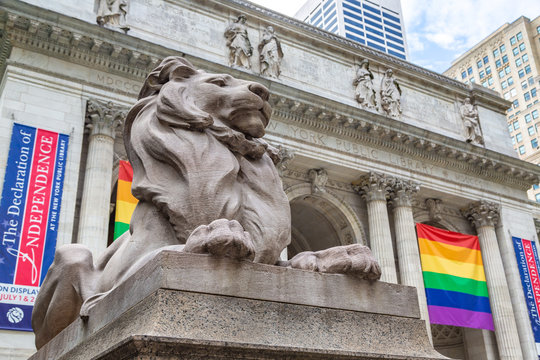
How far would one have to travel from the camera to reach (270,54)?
20.4 meters

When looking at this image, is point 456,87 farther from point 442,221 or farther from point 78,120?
point 78,120

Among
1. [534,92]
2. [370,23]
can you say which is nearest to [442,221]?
[534,92]

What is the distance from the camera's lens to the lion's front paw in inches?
113

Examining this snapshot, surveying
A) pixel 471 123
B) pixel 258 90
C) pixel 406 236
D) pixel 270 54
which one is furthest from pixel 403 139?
pixel 258 90

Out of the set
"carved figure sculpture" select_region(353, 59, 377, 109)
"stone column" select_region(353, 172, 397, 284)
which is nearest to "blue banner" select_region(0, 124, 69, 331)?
"stone column" select_region(353, 172, 397, 284)

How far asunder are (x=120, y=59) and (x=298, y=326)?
611 inches

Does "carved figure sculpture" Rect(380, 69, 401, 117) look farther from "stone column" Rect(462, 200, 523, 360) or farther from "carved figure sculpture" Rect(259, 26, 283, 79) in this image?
"stone column" Rect(462, 200, 523, 360)

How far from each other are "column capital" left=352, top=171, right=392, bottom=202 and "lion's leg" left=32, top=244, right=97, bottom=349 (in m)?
18.0

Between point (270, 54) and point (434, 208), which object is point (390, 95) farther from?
point (270, 54)

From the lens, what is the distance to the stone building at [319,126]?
15680 mm

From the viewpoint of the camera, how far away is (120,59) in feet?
56.0

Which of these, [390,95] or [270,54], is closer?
[270,54]

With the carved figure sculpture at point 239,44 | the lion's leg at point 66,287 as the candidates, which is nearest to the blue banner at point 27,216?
the carved figure sculpture at point 239,44

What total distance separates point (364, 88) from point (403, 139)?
2592 millimetres
